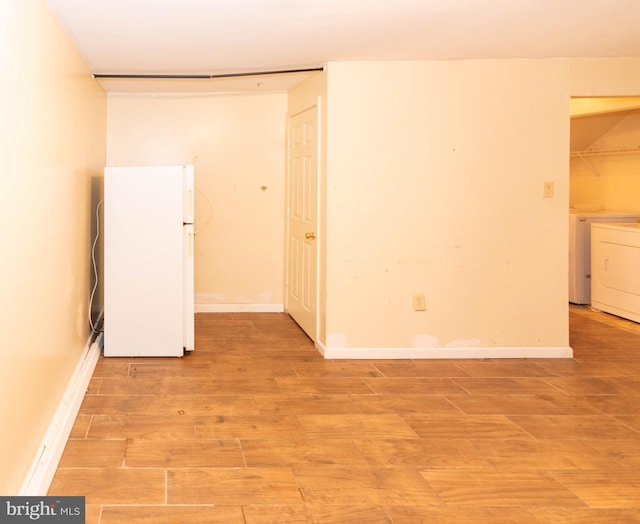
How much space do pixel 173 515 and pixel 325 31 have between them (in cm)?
263

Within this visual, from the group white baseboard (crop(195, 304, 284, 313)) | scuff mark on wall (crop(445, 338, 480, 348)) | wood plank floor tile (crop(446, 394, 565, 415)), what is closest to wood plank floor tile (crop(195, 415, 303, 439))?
wood plank floor tile (crop(446, 394, 565, 415))

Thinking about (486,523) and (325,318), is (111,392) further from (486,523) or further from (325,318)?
(486,523)

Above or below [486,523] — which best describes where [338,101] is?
above

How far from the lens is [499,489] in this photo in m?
2.72

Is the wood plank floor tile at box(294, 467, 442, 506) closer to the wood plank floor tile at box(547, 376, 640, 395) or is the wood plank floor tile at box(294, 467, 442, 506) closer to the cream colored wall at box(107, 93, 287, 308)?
the wood plank floor tile at box(547, 376, 640, 395)

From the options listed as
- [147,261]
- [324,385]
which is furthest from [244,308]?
[324,385]

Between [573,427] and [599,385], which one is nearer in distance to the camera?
[573,427]

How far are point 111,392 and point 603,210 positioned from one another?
5.65m

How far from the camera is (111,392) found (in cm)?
404

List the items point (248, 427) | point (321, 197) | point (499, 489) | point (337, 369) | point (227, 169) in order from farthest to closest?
point (227, 169) < point (321, 197) < point (337, 369) < point (248, 427) < point (499, 489)

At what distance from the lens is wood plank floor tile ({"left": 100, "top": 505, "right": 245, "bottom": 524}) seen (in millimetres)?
2418

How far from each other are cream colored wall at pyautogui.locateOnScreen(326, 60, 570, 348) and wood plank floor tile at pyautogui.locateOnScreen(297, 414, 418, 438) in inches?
53.9

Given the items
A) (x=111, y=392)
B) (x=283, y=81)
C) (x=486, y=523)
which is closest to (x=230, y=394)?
(x=111, y=392)
